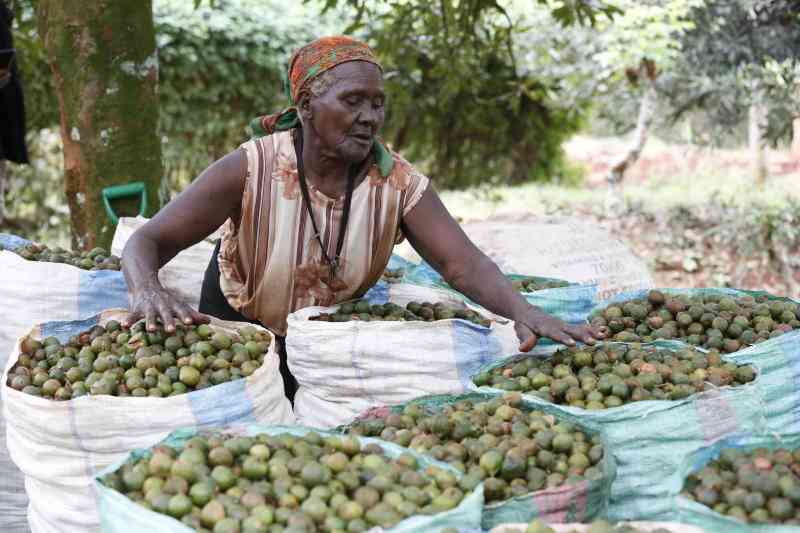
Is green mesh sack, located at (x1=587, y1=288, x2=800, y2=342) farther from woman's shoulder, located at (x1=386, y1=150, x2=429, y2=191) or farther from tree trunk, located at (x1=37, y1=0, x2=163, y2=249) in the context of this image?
tree trunk, located at (x1=37, y1=0, x2=163, y2=249)

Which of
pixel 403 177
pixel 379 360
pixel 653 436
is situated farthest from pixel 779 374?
pixel 403 177

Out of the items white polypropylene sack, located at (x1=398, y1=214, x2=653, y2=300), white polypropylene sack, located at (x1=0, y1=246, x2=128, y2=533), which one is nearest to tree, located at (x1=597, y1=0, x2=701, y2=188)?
white polypropylene sack, located at (x1=398, y1=214, x2=653, y2=300)

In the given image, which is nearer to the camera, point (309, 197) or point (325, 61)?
point (325, 61)

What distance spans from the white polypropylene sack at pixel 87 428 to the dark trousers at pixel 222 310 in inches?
33.2

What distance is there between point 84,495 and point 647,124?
803 cm

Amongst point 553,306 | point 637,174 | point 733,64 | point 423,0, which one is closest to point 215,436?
point 553,306

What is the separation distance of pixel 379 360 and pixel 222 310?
0.92m

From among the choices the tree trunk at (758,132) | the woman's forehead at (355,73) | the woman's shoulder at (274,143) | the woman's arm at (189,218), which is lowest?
the tree trunk at (758,132)

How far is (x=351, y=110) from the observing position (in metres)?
3.11

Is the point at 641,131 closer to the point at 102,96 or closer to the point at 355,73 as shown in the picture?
the point at 102,96

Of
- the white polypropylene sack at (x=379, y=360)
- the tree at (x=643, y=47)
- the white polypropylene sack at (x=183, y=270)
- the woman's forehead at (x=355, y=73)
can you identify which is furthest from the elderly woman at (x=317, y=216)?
the tree at (x=643, y=47)

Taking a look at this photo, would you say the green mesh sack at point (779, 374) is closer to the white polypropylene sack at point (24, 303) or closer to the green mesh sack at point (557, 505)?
the green mesh sack at point (557, 505)

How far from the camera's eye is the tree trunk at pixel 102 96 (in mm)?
4590

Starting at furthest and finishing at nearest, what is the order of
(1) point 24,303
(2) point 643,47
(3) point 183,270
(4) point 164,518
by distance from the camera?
(2) point 643,47 → (3) point 183,270 → (1) point 24,303 → (4) point 164,518
